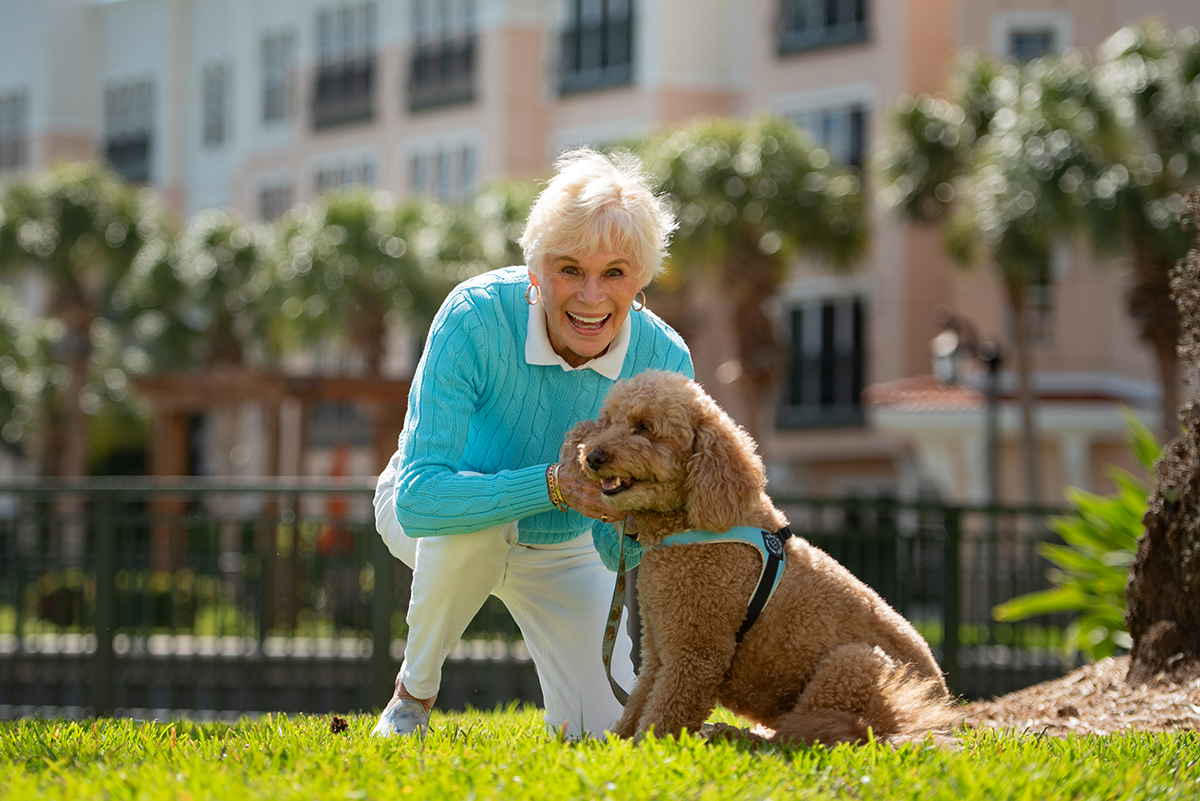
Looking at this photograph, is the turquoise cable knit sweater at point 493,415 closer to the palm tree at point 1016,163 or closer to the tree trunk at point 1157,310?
the palm tree at point 1016,163

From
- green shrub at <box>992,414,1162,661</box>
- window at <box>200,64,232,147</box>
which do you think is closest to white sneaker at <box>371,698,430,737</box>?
green shrub at <box>992,414,1162,661</box>

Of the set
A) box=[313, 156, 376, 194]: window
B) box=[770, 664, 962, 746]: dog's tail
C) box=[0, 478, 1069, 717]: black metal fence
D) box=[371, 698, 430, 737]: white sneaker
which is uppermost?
box=[313, 156, 376, 194]: window

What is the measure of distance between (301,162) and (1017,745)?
3362cm

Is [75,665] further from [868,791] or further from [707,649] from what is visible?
[868,791]

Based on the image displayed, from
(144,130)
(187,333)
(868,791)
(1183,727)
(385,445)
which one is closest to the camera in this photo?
(868,791)

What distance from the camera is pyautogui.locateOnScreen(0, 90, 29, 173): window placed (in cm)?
4147

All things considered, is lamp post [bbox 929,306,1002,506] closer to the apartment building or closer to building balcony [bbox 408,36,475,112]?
the apartment building

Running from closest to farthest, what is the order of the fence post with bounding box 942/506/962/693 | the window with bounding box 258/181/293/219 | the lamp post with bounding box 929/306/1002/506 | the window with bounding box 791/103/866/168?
the fence post with bounding box 942/506/962/693, the lamp post with bounding box 929/306/1002/506, the window with bounding box 791/103/866/168, the window with bounding box 258/181/293/219

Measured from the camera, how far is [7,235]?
90.3ft

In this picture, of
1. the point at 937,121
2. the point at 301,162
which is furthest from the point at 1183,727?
the point at 301,162

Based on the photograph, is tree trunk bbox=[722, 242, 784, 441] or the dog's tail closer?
the dog's tail

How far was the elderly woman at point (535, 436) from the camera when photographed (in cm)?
411

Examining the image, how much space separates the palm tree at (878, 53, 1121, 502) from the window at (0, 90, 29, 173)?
29955 millimetres

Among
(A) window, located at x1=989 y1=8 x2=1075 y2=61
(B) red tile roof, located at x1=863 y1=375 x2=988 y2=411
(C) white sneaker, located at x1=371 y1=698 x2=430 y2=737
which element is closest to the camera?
(C) white sneaker, located at x1=371 y1=698 x2=430 y2=737
